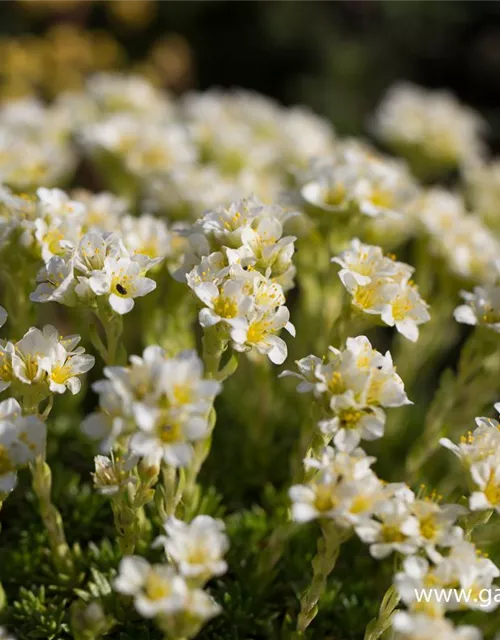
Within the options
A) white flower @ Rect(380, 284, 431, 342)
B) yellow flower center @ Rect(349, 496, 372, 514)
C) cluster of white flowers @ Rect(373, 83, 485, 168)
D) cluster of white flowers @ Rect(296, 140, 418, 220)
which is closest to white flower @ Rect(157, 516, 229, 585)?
yellow flower center @ Rect(349, 496, 372, 514)

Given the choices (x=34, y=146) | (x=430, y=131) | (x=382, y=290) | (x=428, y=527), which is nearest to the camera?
(x=428, y=527)

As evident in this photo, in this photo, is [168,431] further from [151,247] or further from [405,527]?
[151,247]

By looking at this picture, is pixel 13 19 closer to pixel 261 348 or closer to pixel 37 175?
pixel 37 175

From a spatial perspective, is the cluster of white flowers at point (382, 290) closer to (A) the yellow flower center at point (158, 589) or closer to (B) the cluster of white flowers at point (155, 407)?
(B) the cluster of white flowers at point (155, 407)

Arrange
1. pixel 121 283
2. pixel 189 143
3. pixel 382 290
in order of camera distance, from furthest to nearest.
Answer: pixel 189 143, pixel 382 290, pixel 121 283

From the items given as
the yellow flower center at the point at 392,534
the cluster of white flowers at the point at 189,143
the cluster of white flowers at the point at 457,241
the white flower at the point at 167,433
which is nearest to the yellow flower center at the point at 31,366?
the white flower at the point at 167,433

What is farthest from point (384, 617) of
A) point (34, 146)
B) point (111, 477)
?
point (34, 146)

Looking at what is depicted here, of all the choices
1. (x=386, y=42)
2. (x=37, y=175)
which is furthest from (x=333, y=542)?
(x=386, y=42)
